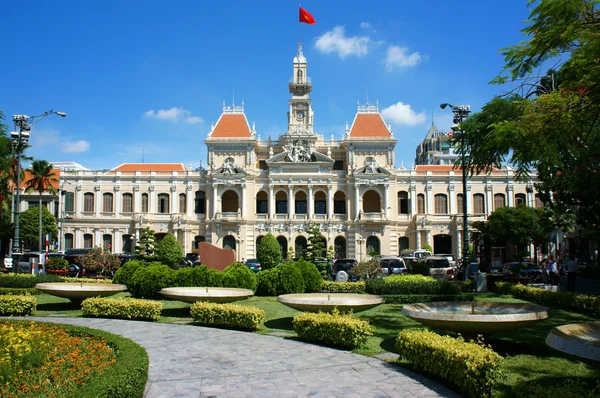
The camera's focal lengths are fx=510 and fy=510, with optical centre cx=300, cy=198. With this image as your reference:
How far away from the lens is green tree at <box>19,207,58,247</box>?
150 feet

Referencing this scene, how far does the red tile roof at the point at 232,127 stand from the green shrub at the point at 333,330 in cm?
4180

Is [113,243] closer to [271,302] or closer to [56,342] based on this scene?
[271,302]

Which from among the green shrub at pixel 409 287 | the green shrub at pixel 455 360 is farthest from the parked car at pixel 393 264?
the green shrub at pixel 455 360

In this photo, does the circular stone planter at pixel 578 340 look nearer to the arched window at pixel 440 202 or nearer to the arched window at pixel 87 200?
the arched window at pixel 440 202

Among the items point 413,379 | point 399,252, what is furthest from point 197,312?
point 399,252

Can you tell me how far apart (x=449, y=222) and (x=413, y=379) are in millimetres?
43625

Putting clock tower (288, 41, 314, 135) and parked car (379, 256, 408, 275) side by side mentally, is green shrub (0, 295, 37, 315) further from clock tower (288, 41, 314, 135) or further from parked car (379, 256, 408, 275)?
clock tower (288, 41, 314, 135)

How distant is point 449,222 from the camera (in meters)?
49.8

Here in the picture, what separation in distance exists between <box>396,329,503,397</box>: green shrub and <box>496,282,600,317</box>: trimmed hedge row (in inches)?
324

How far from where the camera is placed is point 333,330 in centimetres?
1048

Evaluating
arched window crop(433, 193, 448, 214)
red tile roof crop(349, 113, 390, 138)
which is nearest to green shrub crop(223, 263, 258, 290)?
red tile roof crop(349, 113, 390, 138)

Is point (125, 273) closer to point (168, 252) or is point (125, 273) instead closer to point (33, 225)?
point (168, 252)

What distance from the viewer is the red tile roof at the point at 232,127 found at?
2047 inches

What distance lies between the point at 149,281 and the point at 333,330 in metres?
9.09
